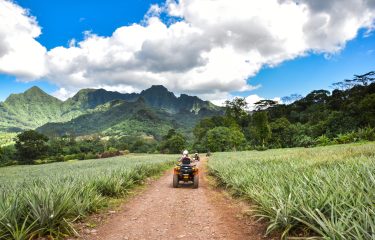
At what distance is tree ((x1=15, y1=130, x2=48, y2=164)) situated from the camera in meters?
98.0

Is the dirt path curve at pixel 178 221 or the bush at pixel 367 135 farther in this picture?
the bush at pixel 367 135

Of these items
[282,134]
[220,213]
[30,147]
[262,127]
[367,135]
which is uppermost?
[262,127]

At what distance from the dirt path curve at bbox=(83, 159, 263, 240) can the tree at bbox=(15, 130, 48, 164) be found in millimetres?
100448

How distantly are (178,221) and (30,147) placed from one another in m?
104

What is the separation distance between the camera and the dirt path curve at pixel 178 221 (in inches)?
271

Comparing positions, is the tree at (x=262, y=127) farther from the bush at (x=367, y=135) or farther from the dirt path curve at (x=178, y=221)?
the dirt path curve at (x=178, y=221)

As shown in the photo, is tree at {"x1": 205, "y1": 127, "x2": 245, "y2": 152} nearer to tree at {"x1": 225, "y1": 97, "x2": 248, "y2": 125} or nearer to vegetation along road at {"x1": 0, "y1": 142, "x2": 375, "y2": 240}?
tree at {"x1": 225, "y1": 97, "x2": 248, "y2": 125}

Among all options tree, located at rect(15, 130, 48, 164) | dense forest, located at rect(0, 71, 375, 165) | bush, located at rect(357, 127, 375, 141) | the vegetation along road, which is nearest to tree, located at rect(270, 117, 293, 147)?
dense forest, located at rect(0, 71, 375, 165)

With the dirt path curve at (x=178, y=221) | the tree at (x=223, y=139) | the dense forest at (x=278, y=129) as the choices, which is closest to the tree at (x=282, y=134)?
the dense forest at (x=278, y=129)

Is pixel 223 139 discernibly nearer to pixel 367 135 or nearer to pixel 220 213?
pixel 367 135

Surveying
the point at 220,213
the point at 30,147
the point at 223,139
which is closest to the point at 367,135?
the point at 220,213

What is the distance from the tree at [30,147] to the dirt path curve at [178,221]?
330 ft

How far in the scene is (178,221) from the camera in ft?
27.1

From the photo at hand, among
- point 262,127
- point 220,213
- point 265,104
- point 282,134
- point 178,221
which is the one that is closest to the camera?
point 178,221
